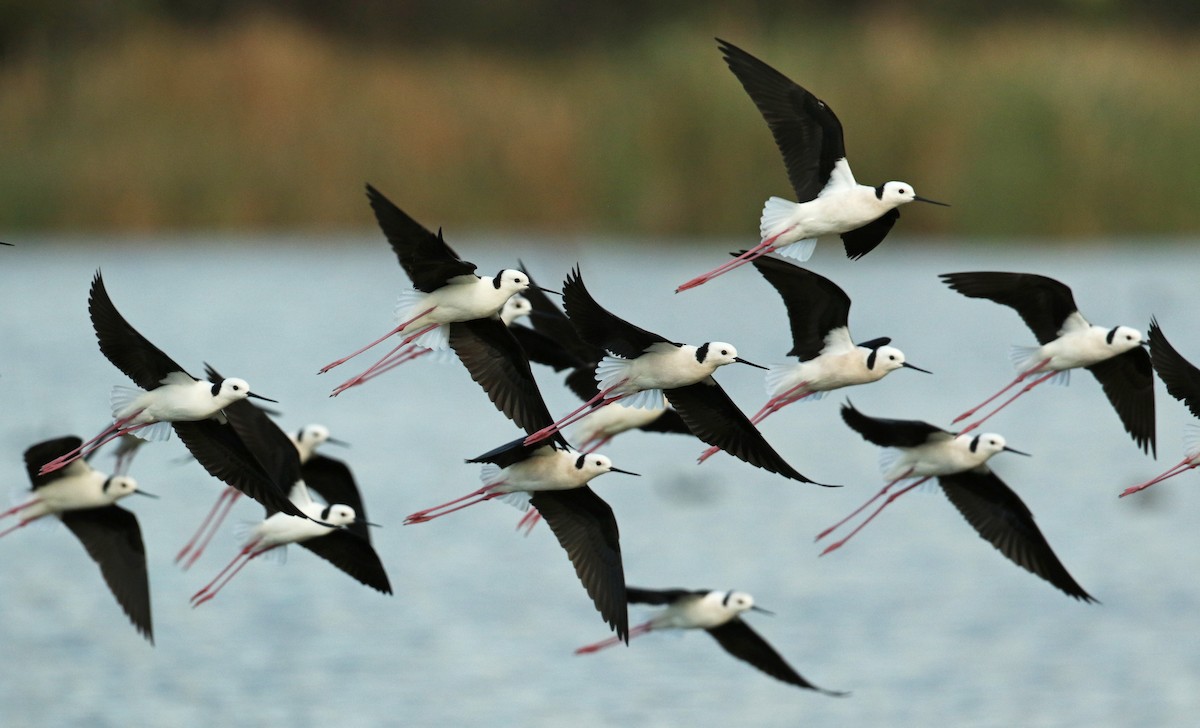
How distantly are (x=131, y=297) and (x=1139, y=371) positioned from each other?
18660 mm

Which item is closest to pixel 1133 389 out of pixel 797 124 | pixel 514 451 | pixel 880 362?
pixel 880 362

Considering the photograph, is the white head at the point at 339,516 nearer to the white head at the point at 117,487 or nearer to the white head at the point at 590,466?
the white head at the point at 117,487

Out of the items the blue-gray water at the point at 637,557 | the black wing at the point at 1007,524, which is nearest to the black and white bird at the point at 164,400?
the blue-gray water at the point at 637,557

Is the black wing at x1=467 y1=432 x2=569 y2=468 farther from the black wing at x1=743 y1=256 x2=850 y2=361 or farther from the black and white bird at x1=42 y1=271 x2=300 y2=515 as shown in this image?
the black wing at x1=743 y1=256 x2=850 y2=361

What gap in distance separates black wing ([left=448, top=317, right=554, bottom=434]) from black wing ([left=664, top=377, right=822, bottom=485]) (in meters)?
0.40

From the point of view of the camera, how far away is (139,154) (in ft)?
74.0

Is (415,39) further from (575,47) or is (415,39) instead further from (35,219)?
(35,219)

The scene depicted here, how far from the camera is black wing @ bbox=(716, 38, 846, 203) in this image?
5930 mm

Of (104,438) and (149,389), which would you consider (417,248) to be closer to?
(149,389)

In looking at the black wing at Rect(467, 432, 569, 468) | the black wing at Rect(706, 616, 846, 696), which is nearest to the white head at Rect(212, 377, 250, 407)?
the black wing at Rect(467, 432, 569, 468)

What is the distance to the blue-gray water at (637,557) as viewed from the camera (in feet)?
37.6

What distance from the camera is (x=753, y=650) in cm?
843

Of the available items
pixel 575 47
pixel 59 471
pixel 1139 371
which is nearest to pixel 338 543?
pixel 59 471

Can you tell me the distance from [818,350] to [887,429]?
0.50 meters
